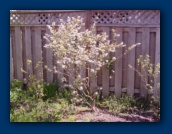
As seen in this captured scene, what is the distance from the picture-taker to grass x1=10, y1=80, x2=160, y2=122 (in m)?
3.48

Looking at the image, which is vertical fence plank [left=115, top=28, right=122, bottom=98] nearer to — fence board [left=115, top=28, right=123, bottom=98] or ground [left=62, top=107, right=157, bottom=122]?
fence board [left=115, top=28, right=123, bottom=98]

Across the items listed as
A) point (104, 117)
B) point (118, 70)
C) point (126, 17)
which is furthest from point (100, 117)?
point (126, 17)

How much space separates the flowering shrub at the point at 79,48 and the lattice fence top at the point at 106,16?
6 centimetres

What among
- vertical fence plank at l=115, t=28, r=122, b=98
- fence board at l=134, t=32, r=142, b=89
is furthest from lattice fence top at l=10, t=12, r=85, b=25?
fence board at l=134, t=32, r=142, b=89

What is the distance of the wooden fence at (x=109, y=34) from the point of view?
3.42 metres

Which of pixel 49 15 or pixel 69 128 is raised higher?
pixel 49 15

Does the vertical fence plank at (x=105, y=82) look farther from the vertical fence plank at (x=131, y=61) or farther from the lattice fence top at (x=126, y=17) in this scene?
the lattice fence top at (x=126, y=17)

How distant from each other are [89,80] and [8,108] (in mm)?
827

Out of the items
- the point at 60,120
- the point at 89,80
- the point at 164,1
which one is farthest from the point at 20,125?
the point at 164,1

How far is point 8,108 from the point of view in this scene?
3.51 meters

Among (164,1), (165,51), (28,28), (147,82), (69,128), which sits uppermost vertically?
(164,1)

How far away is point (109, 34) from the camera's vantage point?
11.4 ft

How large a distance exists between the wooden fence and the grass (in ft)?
0.32

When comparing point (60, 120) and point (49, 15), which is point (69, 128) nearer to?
point (60, 120)
